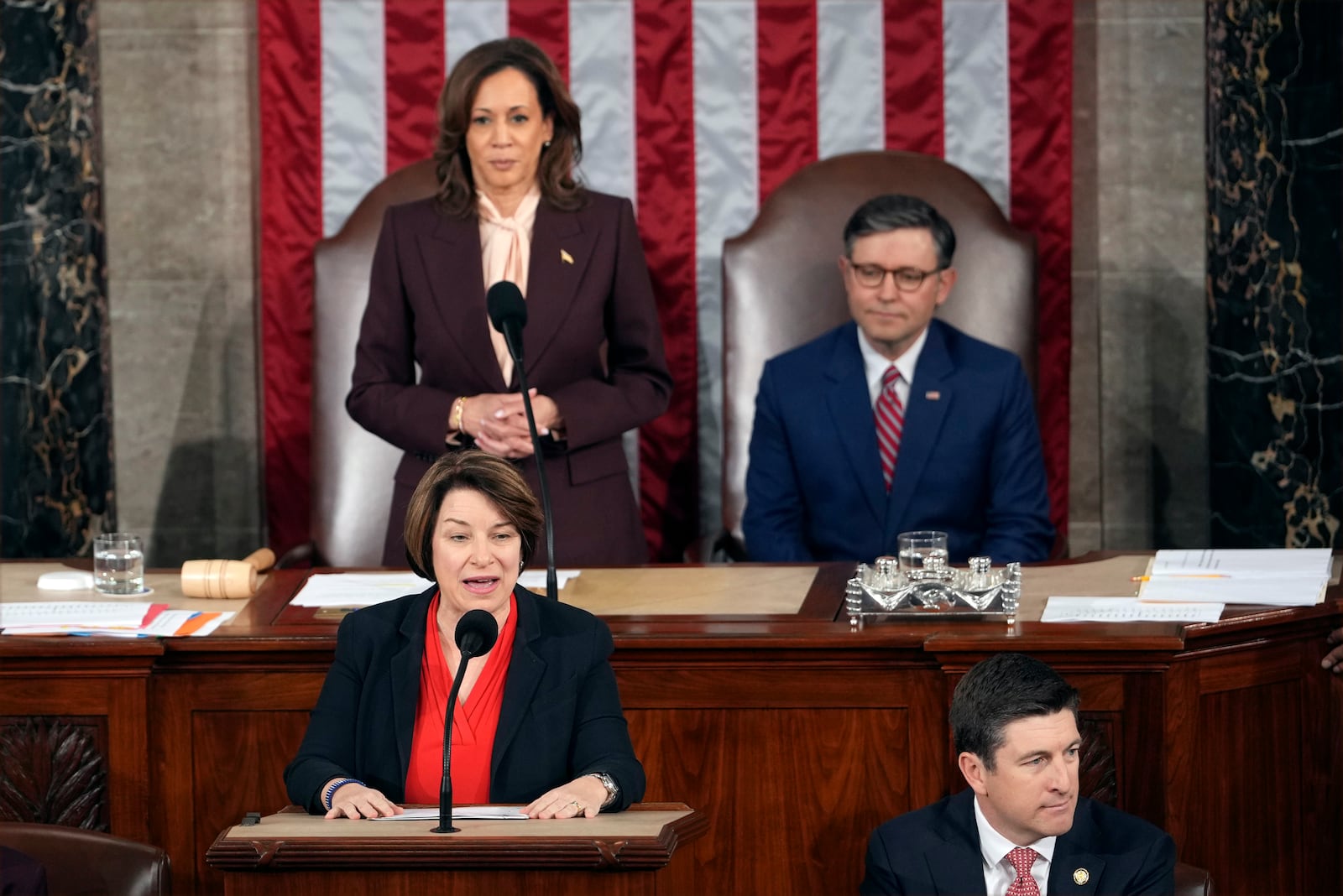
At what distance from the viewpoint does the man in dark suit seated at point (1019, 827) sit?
8.41 ft

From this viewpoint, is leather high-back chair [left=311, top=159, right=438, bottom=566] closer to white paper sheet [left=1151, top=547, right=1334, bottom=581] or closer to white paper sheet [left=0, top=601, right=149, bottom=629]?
white paper sheet [left=0, top=601, right=149, bottom=629]

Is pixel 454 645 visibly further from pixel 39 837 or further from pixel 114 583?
pixel 114 583

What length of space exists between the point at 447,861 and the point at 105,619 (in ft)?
4.52

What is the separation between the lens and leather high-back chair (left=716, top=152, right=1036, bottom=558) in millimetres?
4852

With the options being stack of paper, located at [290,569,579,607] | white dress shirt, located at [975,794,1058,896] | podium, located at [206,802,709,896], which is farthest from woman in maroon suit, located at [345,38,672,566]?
podium, located at [206,802,709,896]

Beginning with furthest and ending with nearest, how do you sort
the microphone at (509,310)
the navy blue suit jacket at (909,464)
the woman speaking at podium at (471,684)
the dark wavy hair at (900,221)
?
the dark wavy hair at (900,221) → the navy blue suit jacket at (909,464) → the microphone at (509,310) → the woman speaking at podium at (471,684)

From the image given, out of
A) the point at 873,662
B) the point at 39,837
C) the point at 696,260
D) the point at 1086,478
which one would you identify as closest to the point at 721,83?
the point at 696,260

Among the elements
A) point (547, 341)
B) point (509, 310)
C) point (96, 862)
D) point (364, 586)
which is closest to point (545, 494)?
point (509, 310)

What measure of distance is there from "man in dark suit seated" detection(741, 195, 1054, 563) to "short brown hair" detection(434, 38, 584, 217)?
69cm

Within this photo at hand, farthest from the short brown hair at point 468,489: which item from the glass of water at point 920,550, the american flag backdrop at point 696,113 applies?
the american flag backdrop at point 696,113

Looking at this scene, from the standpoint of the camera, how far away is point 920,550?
3365 mm

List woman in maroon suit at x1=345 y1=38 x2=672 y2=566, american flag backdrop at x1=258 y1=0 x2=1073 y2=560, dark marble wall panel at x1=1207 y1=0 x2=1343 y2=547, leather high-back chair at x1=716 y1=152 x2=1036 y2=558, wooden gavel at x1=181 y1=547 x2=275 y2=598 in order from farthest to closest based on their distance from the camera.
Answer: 1. american flag backdrop at x1=258 y1=0 x2=1073 y2=560
2. leather high-back chair at x1=716 y1=152 x2=1036 y2=558
3. dark marble wall panel at x1=1207 y1=0 x2=1343 y2=547
4. woman in maroon suit at x1=345 y1=38 x2=672 y2=566
5. wooden gavel at x1=181 y1=547 x2=275 y2=598

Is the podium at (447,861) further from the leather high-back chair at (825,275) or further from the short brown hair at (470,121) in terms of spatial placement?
the leather high-back chair at (825,275)

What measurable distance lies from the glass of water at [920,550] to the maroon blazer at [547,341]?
96 cm
